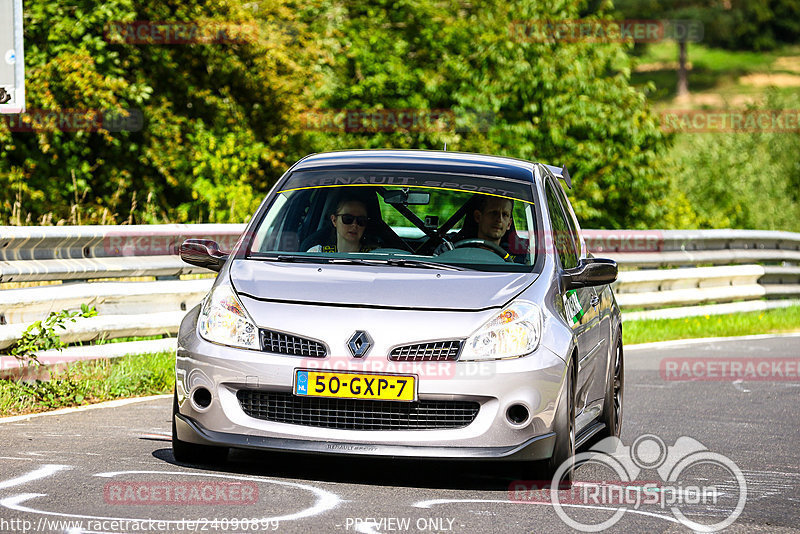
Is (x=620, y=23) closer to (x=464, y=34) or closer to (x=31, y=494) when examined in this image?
(x=464, y=34)

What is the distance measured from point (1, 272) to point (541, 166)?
3.34m

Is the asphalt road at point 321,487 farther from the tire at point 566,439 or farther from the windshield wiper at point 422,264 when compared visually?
the windshield wiper at point 422,264

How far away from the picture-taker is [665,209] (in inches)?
1138

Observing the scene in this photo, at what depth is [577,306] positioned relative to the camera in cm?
713

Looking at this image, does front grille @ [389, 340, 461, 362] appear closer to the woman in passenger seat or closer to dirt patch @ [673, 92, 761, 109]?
the woman in passenger seat

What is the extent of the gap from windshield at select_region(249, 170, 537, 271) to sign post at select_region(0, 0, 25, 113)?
2403 millimetres

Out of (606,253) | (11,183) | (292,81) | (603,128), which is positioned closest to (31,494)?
(606,253)

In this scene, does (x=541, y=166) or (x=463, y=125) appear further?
(x=463, y=125)

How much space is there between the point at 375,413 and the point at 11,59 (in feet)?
13.9

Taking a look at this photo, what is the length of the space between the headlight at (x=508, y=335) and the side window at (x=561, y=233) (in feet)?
2.86

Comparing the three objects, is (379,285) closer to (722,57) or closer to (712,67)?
(712,67)

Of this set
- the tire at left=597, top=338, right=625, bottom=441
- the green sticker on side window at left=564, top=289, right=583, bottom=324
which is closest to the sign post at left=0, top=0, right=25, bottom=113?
the green sticker on side window at left=564, top=289, right=583, bottom=324

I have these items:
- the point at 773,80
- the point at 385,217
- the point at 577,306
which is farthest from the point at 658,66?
the point at 577,306

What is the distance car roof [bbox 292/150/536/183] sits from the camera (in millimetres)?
7648
